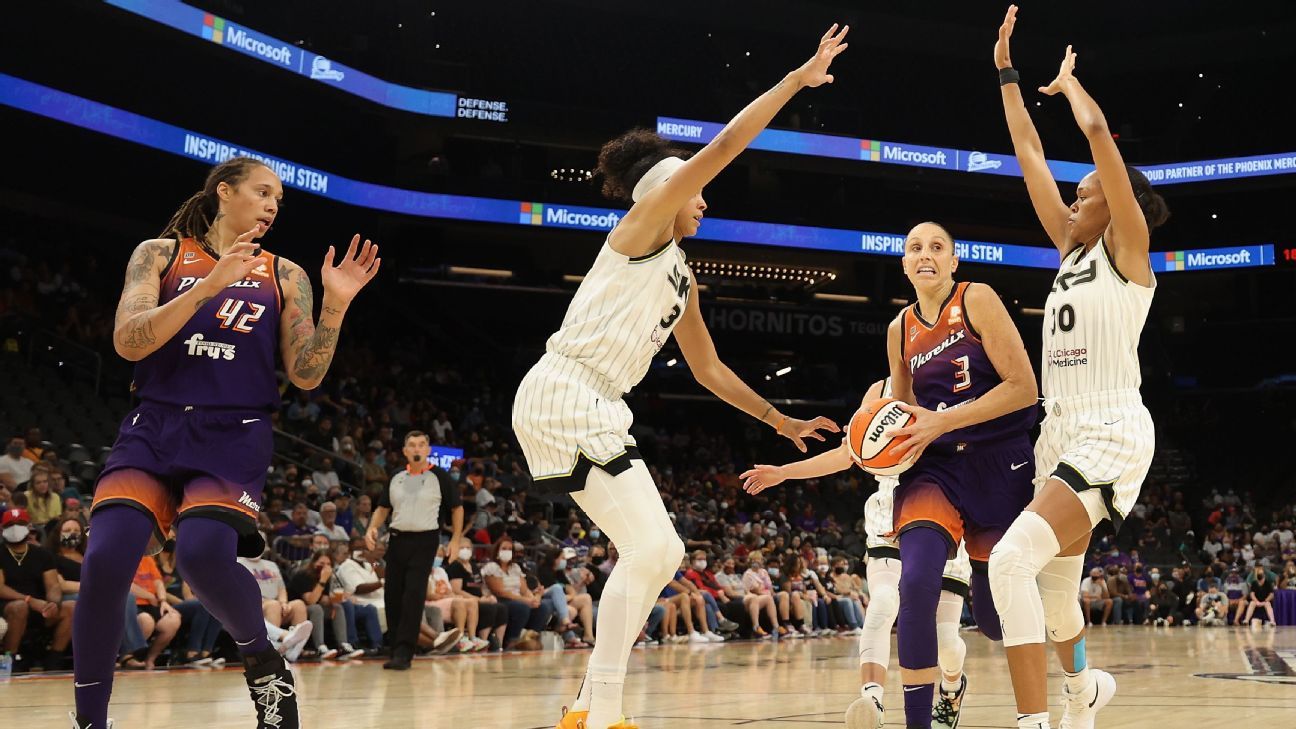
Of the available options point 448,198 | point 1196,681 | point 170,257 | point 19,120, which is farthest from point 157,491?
Answer: point 448,198

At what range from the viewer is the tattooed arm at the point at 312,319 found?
4.09 meters

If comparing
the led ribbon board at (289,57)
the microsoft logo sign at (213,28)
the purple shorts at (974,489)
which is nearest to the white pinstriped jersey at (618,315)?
the purple shorts at (974,489)

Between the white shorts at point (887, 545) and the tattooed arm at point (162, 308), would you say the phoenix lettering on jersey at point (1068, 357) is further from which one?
the tattooed arm at point (162, 308)

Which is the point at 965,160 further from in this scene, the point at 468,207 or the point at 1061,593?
the point at 1061,593

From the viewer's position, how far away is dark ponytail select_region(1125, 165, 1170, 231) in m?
4.88

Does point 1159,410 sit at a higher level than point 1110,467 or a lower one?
higher

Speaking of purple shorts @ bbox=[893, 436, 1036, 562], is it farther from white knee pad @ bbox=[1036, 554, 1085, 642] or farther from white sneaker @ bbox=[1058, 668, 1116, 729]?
white sneaker @ bbox=[1058, 668, 1116, 729]

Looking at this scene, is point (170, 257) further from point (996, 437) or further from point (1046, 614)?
point (1046, 614)

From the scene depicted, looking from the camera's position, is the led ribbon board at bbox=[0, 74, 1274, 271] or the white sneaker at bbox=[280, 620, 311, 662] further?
the led ribbon board at bbox=[0, 74, 1274, 271]

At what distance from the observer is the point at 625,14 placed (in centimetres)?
3066

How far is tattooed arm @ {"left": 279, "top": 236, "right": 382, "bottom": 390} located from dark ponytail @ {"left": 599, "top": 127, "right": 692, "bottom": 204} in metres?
0.95

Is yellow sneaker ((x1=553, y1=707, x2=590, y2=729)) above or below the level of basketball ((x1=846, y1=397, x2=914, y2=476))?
below

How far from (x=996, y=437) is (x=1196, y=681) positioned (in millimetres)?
5191

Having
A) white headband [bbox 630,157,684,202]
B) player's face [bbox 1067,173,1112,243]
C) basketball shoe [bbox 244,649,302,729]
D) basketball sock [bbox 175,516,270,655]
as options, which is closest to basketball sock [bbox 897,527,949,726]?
player's face [bbox 1067,173,1112,243]
